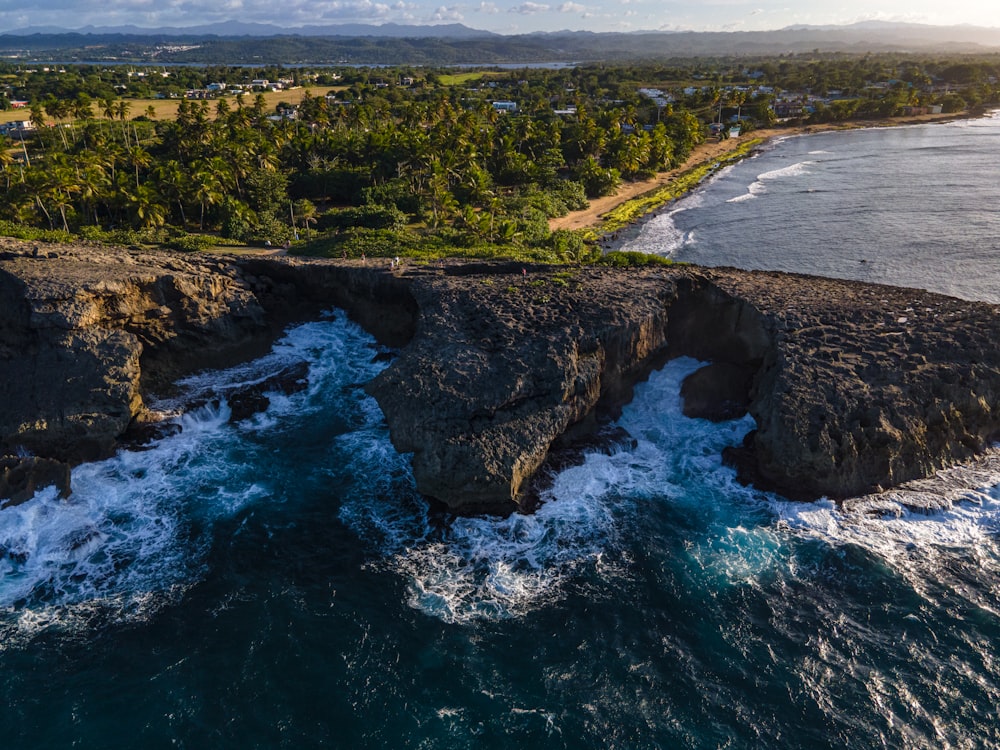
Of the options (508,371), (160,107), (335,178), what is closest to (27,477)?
(508,371)

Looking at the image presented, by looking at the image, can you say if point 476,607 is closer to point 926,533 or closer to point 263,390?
point 926,533

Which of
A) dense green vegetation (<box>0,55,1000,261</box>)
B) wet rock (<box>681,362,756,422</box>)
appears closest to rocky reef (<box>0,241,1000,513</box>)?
wet rock (<box>681,362,756,422</box>)

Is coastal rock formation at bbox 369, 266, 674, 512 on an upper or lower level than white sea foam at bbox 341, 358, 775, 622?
upper

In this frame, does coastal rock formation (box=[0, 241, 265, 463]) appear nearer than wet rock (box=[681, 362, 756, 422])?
Yes

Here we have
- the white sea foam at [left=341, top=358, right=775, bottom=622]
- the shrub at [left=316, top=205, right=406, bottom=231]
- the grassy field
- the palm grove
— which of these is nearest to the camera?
the white sea foam at [left=341, top=358, right=775, bottom=622]

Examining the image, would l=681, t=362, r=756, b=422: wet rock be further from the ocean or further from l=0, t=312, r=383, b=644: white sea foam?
l=0, t=312, r=383, b=644: white sea foam

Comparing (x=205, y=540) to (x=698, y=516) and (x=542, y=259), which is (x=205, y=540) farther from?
(x=542, y=259)

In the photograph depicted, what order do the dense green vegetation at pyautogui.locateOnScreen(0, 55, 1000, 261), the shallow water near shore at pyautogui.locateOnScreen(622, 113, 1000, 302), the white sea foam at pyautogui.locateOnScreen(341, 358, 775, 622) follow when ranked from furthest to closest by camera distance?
the shallow water near shore at pyautogui.locateOnScreen(622, 113, 1000, 302) < the dense green vegetation at pyautogui.locateOnScreen(0, 55, 1000, 261) < the white sea foam at pyautogui.locateOnScreen(341, 358, 775, 622)

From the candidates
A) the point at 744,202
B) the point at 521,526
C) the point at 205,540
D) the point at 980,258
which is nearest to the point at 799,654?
the point at 521,526
